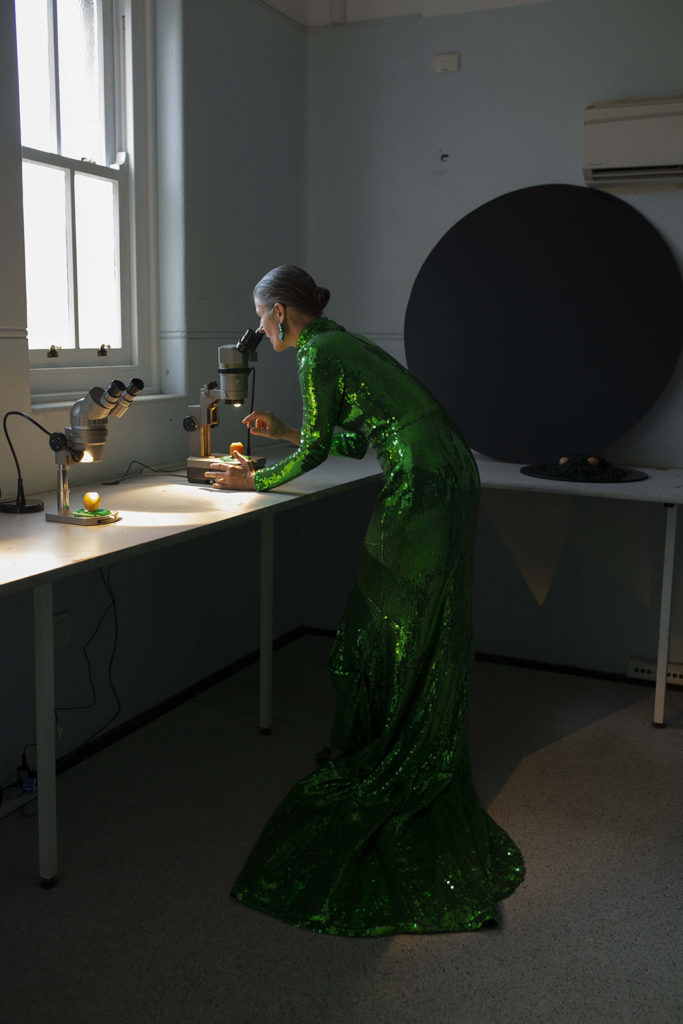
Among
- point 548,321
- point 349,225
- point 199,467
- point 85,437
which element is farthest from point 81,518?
point 349,225

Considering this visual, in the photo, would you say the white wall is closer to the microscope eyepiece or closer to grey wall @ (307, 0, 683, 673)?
grey wall @ (307, 0, 683, 673)

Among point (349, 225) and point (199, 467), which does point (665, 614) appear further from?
point (349, 225)

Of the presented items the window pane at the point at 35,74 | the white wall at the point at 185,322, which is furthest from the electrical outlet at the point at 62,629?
the window pane at the point at 35,74

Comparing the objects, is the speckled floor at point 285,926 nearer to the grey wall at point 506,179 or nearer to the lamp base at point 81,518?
the grey wall at point 506,179

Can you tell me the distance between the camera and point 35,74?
3.01 meters

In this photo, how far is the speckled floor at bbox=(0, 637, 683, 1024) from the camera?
2.04m

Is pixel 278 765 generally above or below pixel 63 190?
below

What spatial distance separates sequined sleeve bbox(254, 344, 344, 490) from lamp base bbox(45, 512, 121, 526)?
20.9 inches

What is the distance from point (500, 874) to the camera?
249 centimetres

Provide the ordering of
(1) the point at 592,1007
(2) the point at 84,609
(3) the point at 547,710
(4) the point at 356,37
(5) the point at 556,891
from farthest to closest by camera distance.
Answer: (4) the point at 356,37, (3) the point at 547,710, (2) the point at 84,609, (5) the point at 556,891, (1) the point at 592,1007

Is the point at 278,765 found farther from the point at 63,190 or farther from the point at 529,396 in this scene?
the point at 63,190

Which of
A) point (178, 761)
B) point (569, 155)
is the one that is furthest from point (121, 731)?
point (569, 155)

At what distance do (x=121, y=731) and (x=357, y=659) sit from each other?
1.15m

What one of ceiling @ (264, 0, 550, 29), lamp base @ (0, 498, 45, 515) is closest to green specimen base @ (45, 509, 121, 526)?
lamp base @ (0, 498, 45, 515)
